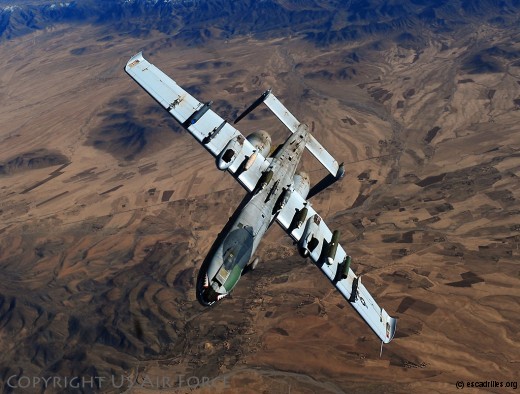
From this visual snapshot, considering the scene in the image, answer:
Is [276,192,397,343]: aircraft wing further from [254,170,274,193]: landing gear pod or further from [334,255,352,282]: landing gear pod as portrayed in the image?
[254,170,274,193]: landing gear pod

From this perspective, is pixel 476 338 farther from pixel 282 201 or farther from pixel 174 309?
pixel 174 309

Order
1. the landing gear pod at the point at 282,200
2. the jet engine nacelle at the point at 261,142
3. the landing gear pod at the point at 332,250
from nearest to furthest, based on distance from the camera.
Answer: the landing gear pod at the point at 332,250, the landing gear pod at the point at 282,200, the jet engine nacelle at the point at 261,142

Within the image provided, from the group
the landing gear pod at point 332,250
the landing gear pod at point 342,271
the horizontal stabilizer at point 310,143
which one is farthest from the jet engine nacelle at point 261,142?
the landing gear pod at point 342,271

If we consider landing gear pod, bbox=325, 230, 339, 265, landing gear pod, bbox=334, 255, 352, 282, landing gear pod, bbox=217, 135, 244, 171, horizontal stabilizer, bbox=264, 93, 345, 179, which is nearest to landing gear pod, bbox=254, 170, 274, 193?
landing gear pod, bbox=217, 135, 244, 171

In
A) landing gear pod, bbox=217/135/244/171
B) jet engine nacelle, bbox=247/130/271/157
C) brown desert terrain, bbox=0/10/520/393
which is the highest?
landing gear pod, bbox=217/135/244/171

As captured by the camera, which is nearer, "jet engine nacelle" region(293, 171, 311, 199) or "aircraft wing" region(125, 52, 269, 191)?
"aircraft wing" region(125, 52, 269, 191)

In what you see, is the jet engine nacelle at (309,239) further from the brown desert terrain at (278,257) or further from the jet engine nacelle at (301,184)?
the brown desert terrain at (278,257)
